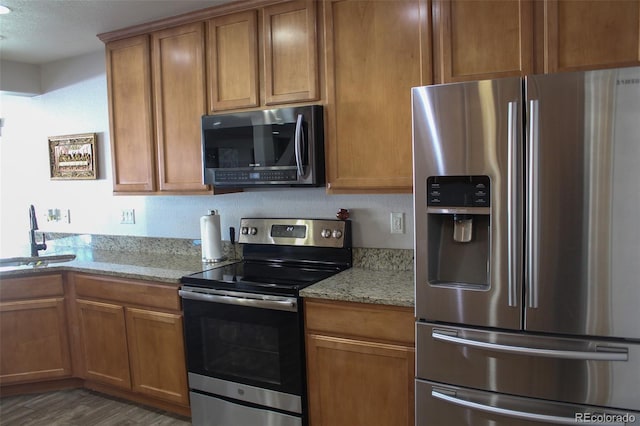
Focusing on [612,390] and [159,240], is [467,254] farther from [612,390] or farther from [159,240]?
[159,240]

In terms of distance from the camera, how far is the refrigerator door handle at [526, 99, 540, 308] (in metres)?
1.69

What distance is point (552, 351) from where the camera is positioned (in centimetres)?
172

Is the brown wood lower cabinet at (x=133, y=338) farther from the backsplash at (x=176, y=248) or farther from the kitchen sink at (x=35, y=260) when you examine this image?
the backsplash at (x=176, y=248)

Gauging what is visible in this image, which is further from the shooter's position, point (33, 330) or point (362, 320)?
point (33, 330)

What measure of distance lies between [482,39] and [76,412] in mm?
3076

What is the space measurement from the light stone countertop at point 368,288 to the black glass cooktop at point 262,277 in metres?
0.08

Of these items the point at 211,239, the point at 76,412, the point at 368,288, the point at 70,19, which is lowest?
the point at 76,412

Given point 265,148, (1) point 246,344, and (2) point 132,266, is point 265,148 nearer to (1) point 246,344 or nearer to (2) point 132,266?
(1) point 246,344

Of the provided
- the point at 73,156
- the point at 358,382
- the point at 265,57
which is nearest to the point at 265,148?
the point at 265,57

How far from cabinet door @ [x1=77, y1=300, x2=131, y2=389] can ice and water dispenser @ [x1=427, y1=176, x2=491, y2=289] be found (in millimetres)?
1960

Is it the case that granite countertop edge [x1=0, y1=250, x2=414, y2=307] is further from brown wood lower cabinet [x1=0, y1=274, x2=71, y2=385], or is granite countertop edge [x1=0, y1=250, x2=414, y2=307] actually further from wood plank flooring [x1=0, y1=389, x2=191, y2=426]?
wood plank flooring [x1=0, y1=389, x2=191, y2=426]

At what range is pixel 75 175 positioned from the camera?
3.90 meters

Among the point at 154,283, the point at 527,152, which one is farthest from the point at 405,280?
the point at 154,283

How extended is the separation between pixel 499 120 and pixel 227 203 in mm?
1978
